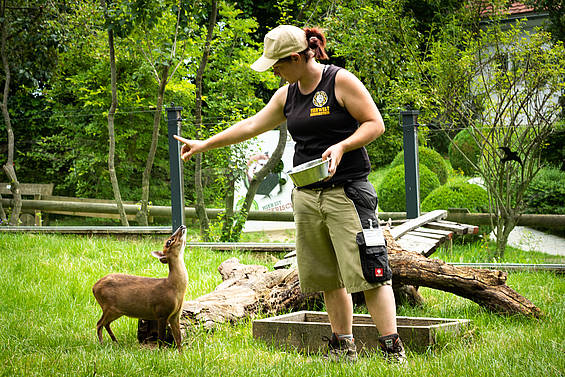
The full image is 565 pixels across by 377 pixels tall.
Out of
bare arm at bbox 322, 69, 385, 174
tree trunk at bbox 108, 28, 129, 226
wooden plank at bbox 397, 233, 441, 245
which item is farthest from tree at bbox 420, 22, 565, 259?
tree trunk at bbox 108, 28, 129, 226

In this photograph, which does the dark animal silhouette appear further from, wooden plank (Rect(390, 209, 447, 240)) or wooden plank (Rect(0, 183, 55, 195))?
wooden plank (Rect(0, 183, 55, 195))

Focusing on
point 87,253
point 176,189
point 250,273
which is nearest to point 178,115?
point 176,189

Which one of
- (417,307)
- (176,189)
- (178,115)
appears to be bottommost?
(417,307)

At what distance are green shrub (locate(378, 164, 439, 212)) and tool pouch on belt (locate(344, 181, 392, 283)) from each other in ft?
25.7

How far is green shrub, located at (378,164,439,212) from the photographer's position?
1118 cm

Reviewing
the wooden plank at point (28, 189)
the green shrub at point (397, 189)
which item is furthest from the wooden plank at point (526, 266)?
the wooden plank at point (28, 189)

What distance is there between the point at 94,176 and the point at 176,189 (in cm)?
684

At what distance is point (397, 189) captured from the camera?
11.2 metres

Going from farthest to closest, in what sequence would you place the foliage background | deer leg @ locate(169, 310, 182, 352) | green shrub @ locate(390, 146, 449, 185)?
1. green shrub @ locate(390, 146, 449, 185)
2. the foliage background
3. deer leg @ locate(169, 310, 182, 352)

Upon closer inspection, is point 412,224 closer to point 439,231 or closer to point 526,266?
point 439,231

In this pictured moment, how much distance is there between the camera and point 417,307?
16.7 feet

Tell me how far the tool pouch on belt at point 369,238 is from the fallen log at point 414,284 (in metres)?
1.21

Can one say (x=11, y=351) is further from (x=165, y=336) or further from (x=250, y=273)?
(x=250, y=273)

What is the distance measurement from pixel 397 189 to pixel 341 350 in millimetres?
7861
